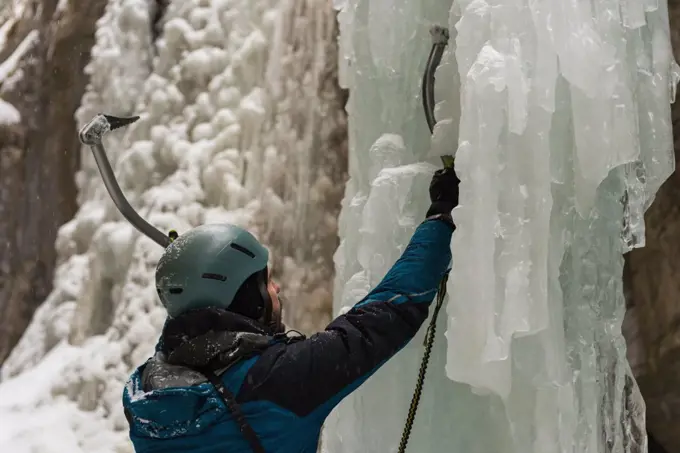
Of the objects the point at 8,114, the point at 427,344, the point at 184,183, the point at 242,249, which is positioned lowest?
the point at 427,344

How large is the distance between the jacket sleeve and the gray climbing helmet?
0.44ft

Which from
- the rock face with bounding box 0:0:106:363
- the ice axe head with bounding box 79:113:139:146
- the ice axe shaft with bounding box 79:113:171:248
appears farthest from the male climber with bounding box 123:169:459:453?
the rock face with bounding box 0:0:106:363

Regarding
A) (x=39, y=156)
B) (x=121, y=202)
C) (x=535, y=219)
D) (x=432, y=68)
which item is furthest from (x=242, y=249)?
(x=39, y=156)

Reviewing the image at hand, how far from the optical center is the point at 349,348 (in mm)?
1094

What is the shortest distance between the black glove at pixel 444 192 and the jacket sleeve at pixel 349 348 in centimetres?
10

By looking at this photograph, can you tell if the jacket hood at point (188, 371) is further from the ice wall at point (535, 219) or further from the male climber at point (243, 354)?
the ice wall at point (535, 219)

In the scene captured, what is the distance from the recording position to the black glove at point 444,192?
1.35 meters

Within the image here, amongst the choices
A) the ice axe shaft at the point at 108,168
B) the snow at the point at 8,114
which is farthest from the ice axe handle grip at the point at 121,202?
the snow at the point at 8,114

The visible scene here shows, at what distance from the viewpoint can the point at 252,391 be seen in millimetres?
1027

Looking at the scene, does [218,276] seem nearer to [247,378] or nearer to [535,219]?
[247,378]

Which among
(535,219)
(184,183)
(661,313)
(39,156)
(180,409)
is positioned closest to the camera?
(180,409)

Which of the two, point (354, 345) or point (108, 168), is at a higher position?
point (108, 168)

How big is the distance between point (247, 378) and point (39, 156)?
353cm

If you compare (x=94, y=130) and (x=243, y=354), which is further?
(x=94, y=130)
